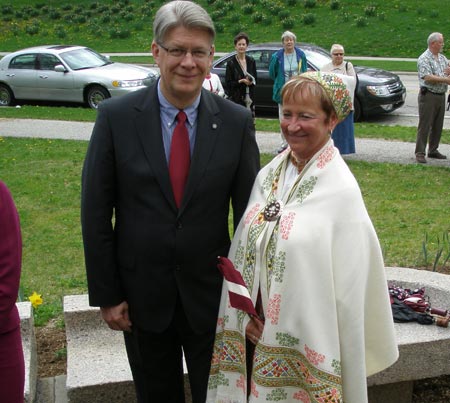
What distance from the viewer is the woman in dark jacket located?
1155cm

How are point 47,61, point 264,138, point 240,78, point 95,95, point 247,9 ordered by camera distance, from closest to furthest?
point 240,78, point 264,138, point 95,95, point 47,61, point 247,9

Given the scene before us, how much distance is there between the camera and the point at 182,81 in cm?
289

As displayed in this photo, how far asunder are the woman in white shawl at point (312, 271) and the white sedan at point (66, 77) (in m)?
13.3

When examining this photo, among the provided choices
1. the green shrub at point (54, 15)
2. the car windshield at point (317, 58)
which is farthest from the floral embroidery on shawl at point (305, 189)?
the green shrub at point (54, 15)

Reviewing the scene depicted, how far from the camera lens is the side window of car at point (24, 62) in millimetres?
17266

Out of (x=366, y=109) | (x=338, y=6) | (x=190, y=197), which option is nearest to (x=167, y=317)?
(x=190, y=197)

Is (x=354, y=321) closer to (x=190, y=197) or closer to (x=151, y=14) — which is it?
(x=190, y=197)

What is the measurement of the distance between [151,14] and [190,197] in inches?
1344

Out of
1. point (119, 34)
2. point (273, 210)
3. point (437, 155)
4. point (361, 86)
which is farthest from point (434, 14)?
point (273, 210)

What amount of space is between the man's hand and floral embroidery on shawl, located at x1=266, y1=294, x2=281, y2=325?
25.3 inches

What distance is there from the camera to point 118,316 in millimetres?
3113

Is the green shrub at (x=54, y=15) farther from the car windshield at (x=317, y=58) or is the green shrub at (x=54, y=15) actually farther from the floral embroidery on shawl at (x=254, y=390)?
Result: the floral embroidery on shawl at (x=254, y=390)

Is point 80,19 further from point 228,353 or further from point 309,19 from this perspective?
point 228,353

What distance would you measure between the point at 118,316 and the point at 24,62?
15415 mm
